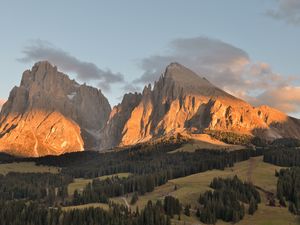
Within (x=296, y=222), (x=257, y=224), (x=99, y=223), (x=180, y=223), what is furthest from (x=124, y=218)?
(x=296, y=222)

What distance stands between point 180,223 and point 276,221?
4008 cm

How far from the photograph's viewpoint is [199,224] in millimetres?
199000

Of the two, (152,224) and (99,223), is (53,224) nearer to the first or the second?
(99,223)

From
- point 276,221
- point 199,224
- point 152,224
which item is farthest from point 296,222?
point 152,224

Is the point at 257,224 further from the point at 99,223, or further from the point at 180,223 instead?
the point at 99,223

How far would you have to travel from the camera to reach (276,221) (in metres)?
199

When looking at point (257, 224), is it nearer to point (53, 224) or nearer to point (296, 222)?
point (296, 222)

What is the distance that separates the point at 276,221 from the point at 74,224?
83296 millimetres

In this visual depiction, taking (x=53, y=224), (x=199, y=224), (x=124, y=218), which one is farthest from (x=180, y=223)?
(x=53, y=224)

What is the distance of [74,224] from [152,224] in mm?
32581

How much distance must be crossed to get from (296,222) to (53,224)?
3970 inches

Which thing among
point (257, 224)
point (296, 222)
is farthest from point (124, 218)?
point (296, 222)

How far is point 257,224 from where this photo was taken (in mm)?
197125

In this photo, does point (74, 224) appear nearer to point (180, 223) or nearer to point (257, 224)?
point (180, 223)
